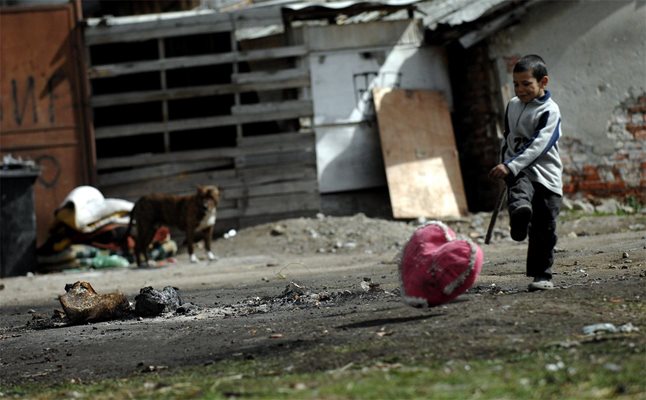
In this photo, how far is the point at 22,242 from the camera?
46.3 ft

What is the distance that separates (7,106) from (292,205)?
440 cm

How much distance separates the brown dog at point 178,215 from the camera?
14070 millimetres

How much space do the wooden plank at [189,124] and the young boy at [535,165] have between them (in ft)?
31.1

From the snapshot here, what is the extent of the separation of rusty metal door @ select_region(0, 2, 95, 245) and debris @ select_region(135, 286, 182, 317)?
8282 mm

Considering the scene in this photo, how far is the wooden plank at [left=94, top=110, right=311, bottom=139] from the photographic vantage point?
52.4 feet

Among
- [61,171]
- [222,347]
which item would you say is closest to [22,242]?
[61,171]

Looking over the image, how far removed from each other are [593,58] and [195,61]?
5.73 metres

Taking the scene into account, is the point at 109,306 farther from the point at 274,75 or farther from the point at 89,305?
the point at 274,75

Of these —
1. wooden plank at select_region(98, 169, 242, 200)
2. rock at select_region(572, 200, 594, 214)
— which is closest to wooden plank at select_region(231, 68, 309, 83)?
wooden plank at select_region(98, 169, 242, 200)

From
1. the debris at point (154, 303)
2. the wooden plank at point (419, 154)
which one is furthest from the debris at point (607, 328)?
the wooden plank at point (419, 154)

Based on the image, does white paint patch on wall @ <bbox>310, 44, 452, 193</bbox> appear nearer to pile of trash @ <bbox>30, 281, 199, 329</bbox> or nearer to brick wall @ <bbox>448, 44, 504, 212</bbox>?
brick wall @ <bbox>448, 44, 504, 212</bbox>

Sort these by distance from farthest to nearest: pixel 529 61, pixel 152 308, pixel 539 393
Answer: pixel 152 308, pixel 529 61, pixel 539 393

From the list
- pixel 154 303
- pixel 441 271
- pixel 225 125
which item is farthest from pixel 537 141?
pixel 225 125

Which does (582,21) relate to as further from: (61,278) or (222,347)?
(222,347)
